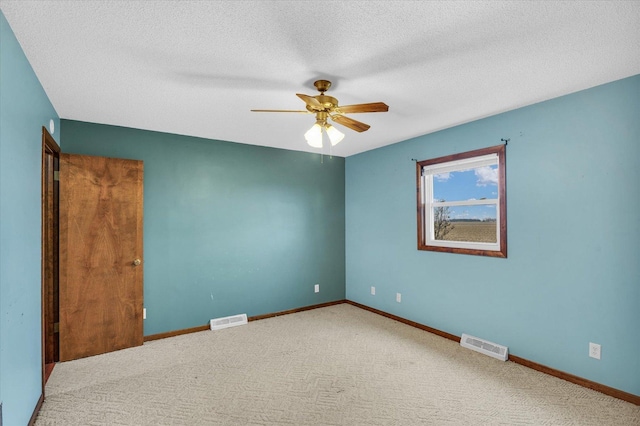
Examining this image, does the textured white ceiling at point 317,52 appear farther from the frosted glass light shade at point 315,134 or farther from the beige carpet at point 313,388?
the beige carpet at point 313,388

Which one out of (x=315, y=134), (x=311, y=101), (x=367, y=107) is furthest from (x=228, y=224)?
(x=367, y=107)

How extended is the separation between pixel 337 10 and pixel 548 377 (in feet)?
10.9

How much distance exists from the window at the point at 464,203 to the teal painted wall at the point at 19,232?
3712mm

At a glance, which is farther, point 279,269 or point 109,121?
point 279,269

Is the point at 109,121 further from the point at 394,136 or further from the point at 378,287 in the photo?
the point at 378,287

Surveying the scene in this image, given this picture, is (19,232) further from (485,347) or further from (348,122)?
(485,347)

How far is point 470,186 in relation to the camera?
145 inches

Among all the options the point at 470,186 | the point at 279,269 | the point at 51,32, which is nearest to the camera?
the point at 51,32

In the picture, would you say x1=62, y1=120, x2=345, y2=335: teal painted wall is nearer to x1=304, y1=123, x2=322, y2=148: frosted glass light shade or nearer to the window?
the window

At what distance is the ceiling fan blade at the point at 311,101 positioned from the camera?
2.15 metres

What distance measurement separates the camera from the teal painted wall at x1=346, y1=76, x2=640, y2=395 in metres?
2.46

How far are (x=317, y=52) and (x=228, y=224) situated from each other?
2.84 metres

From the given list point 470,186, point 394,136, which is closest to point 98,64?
point 394,136

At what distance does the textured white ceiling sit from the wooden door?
0.69m
